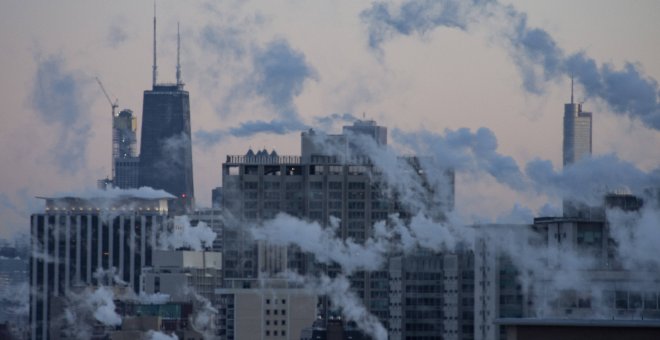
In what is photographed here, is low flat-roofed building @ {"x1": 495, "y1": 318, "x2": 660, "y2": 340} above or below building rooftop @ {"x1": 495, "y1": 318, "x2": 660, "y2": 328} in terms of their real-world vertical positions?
below

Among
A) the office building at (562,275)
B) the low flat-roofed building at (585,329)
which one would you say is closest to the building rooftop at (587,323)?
the low flat-roofed building at (585,329)

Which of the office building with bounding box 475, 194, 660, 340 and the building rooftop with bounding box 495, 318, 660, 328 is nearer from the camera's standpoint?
the building rooftop with bounding box 495, 318, 660, 328

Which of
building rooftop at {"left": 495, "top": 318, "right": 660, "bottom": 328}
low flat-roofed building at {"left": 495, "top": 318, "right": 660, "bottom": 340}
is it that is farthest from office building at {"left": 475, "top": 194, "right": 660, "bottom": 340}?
low flat-roofed building at {"left": 495, "top": 318, "right": 660, "bottom": 340}

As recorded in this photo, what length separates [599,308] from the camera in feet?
517

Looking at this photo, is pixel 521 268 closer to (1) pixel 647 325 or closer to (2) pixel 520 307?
(2) pixel 520 307

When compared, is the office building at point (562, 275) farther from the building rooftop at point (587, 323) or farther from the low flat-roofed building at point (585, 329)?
the low flat-roofed building at point (585, 329)

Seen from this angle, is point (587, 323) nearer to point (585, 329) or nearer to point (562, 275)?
point (585, 329)

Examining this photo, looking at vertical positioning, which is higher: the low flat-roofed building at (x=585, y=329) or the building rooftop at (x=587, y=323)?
the building rooftop at (x=587, y=323)

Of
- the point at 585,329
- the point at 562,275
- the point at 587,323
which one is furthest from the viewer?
the point at 562,275

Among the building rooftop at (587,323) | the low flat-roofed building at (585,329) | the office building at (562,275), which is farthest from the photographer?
the office building at (562,275)

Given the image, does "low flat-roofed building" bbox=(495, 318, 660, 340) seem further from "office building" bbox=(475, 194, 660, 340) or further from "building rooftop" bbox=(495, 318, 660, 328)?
"office building" bbox=(475, 194, 660, 340)

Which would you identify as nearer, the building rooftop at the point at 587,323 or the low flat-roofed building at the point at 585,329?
the low flat-roofed building at the point at 585,329

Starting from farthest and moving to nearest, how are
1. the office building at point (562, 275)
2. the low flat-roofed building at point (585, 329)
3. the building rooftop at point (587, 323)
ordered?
the office building at point (562, 275) → the building rooftop at point (587, 323) → the low flat-roofed building at point (585, 329)

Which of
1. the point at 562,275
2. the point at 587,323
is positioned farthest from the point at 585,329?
the point at 562,275
